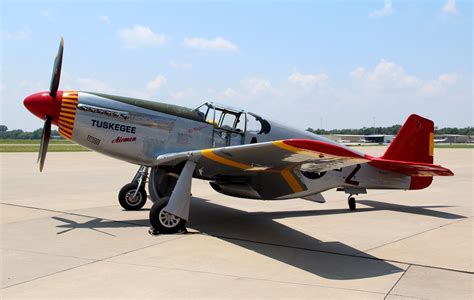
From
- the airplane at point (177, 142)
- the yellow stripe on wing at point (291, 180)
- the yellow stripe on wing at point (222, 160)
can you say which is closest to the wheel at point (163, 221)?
the airplane at point (177, 142)

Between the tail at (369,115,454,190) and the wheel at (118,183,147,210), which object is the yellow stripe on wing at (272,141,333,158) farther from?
the tail at (369,115,454,190)

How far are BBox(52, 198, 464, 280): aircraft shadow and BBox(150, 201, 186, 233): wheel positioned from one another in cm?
45

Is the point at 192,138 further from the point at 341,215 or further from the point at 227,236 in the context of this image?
the point at 341,215

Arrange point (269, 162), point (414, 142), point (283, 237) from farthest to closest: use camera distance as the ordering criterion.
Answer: point (414, 142)
point (283, 237)
point (269, 162)

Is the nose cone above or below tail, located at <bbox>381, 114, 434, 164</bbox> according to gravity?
above

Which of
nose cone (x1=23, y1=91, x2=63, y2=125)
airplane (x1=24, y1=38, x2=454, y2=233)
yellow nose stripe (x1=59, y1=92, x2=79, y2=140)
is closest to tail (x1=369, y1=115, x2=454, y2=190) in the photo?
airplane (x1=24, y1=38, x2=454, y2=233)

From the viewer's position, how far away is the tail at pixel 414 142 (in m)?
9.20

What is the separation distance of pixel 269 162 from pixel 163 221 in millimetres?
1792

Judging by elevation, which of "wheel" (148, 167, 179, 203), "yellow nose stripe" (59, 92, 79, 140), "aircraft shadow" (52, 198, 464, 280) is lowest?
"aircraft shadow" (52, 198, 464, 280)

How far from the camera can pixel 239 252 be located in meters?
5.45

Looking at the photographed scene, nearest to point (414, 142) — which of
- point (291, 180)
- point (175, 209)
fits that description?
point (291, 180)

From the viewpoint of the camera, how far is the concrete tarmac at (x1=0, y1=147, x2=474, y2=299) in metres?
4.03

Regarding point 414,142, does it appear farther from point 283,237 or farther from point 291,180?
point 283,237

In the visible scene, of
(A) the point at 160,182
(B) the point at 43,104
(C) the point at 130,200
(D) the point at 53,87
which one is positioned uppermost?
(D) the point at 53,87
